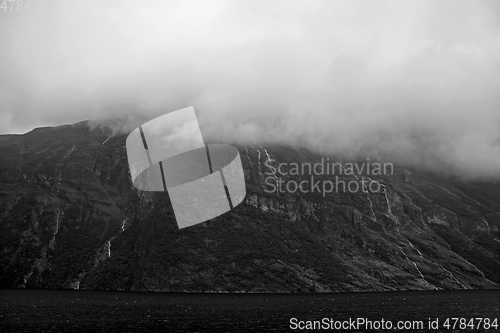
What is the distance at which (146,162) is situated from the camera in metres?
31.3

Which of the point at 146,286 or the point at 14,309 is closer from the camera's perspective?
the point at 14,309

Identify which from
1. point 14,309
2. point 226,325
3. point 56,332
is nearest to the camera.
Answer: point 56,332

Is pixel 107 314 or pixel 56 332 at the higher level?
pixel 56 332

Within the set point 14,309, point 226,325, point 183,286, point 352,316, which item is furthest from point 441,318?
point 183,286

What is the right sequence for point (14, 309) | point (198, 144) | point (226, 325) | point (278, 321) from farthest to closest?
point (14, 309) < point (278, 321) < point (226, 325) < point (198, 144)

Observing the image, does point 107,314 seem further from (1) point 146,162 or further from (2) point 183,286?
(2) point 183,286

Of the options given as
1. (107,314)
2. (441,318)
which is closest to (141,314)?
(107,314)

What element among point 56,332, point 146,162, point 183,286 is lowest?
point 183,286

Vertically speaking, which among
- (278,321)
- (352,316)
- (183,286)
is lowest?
(183,286)

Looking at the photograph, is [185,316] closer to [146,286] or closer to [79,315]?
[79,315]

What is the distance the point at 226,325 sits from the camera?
245ft

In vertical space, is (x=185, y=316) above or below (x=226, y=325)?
below

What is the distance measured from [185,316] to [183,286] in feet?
366

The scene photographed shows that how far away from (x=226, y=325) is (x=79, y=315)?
3300 centimetres
